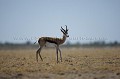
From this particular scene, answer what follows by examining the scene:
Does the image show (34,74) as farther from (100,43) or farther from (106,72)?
(100,43)

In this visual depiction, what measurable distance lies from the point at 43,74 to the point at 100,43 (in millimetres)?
102535

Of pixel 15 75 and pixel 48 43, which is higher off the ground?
pixel 48 43

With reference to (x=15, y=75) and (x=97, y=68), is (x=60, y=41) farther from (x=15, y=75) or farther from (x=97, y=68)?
(x=15, y=75)

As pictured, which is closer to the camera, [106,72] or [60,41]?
[106,72]

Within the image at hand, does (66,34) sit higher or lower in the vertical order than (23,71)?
higher

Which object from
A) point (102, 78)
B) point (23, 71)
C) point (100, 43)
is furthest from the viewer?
point (100, 43)

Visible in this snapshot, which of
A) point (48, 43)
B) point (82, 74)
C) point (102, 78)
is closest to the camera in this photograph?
point (102, 78)

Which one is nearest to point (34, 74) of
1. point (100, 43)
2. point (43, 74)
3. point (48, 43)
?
point (43, 74)

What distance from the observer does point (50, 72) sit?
18922 millimetres

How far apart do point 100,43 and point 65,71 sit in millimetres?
101485

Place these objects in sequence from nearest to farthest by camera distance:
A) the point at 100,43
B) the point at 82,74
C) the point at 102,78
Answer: the point at 102,78 → the point at 82,74 → the point at 100,43

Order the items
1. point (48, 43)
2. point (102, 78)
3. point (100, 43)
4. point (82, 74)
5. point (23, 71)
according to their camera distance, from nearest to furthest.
A: point (102, 78) < point (82, 74) < point (23, 71) < point (48, 43) < point (100, 43)

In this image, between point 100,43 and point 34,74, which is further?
point 100,43


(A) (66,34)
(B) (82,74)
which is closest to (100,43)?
(A) (66,34)
